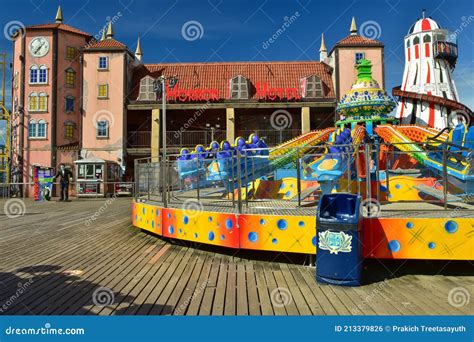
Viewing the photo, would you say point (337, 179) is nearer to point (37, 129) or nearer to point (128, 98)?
point (128, 98)

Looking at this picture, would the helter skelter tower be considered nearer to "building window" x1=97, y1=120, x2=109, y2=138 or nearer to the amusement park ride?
the amusement park ride

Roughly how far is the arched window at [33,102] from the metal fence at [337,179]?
25989mm

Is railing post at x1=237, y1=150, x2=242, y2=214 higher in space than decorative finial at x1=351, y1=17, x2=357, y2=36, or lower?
lower

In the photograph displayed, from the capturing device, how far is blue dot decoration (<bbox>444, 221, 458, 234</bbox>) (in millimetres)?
5949

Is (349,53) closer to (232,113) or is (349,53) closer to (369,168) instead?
(232,113)

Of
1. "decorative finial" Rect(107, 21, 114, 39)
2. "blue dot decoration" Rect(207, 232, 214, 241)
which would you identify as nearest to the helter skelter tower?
"blue dot decoration" Rect(207, 232, 214, 241)

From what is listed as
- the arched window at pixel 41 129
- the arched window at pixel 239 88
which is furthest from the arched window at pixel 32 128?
the arched window at pixel 239 88

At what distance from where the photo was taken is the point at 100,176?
91.6ft

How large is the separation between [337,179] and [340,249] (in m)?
2.57

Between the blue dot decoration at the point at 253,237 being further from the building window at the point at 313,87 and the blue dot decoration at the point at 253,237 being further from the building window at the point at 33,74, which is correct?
the building window at the point at 33,74

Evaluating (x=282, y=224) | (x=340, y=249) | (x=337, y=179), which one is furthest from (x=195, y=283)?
(x=337, y=179)

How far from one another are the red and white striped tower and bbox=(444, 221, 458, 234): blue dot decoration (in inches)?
499

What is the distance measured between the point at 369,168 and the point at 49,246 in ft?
24.9
